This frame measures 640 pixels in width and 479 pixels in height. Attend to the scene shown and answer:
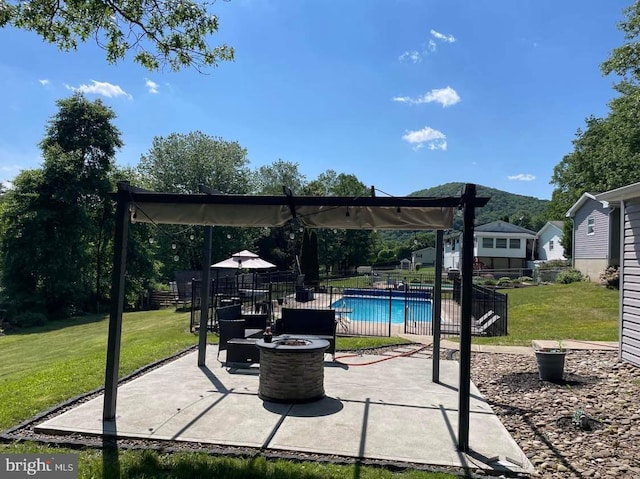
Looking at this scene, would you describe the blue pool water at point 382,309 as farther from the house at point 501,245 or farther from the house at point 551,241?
the house at point 501,245

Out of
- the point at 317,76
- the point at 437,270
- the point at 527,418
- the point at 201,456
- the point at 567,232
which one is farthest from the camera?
the point at 567,232

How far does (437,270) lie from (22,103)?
618 inches

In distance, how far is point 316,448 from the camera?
405cm

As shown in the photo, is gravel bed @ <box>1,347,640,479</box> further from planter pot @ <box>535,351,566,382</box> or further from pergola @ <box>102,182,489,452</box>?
pergola @ <box>102,182,489,452</box>

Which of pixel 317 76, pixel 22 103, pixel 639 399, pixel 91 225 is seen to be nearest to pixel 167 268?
pixel 91 225

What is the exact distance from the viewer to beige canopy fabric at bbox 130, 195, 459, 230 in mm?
5223

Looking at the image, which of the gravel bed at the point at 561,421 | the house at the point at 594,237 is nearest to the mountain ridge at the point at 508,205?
the house at the point at 594,237

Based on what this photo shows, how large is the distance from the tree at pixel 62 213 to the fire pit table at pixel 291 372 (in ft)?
64.7

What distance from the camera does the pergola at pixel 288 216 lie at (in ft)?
13.7

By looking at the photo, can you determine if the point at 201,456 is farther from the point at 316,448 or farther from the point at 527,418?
the point at 527,418

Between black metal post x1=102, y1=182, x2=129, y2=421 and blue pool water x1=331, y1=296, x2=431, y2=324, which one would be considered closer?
black metal post x1=102, y1=182, x2=129, y2=421

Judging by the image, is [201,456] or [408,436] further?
[408,436]

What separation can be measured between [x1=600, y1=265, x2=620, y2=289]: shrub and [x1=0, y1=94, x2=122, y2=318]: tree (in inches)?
969

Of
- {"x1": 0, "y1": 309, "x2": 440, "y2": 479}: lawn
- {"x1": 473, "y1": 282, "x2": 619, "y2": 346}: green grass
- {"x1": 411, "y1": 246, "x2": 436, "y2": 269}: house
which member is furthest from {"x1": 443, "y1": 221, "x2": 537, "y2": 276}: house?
{"x1": 0, "y1": 309, "x2": 440, "y2": 479}: lawn
